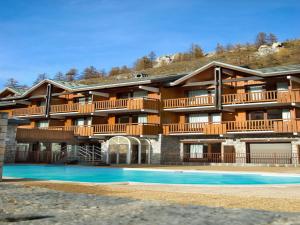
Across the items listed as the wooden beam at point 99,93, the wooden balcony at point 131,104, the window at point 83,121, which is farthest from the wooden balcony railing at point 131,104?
the window at point 83,121

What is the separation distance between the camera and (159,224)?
18.7 feet

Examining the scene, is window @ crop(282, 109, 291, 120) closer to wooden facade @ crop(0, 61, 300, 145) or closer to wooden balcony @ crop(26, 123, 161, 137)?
wooden facade @ crop(0, 61, 300, 145)

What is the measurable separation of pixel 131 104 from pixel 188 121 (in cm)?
586

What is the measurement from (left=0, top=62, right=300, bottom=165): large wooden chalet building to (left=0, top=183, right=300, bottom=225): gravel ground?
1959 centimetres

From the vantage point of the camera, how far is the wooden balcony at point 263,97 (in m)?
27.1

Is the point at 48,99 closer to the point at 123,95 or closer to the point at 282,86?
the point at 123,95

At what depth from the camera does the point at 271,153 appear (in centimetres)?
2905

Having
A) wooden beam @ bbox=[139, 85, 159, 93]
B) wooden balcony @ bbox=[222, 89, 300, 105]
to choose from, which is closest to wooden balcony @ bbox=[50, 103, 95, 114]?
wooden beam @ bbox=[139, 85, 159, 93]

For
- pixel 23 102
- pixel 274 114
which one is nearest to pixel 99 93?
pixel 23 102

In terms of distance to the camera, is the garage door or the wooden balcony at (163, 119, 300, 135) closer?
the wooden balcony at (163, 119, 300, 135)

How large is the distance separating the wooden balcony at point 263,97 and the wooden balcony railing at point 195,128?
7.30ft

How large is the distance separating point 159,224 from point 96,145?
33.3 meters

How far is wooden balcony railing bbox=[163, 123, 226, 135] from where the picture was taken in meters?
29.8

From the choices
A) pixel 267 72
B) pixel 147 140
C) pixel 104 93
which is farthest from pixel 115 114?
pixel 267 72
